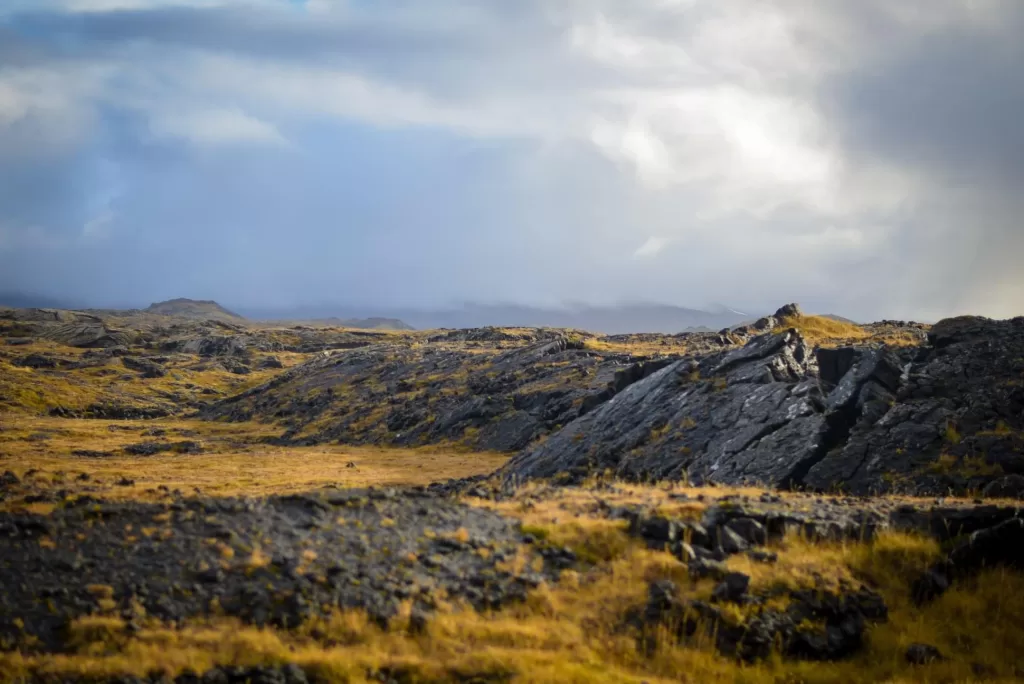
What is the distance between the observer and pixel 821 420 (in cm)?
2875

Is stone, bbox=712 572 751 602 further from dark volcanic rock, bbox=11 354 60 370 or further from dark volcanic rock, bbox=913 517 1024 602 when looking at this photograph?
dark volcanic rock, bbox=11 354 60 370

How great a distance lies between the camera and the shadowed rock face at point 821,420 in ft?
82.5

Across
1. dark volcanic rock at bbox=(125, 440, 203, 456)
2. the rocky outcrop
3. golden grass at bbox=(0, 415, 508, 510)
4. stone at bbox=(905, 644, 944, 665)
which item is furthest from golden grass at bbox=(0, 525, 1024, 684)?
the rocky outcrop

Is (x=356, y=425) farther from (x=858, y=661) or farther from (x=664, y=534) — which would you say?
(x=858, y=661)

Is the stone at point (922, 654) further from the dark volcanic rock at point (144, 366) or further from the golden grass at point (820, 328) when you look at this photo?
the dark volcanic rock at point (144, 366)

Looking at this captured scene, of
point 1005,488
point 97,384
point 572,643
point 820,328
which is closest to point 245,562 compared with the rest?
point 572,643

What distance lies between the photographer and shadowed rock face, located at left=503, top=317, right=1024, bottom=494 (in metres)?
25.2

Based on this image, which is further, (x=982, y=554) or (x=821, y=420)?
(x=821, y=420)

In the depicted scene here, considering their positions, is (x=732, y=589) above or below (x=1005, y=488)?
below

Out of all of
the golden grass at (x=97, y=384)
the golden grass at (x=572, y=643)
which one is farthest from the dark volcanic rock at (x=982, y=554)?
the golden grass at (x=97, y=384)

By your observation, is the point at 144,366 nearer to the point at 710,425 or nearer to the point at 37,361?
the point at 37,361

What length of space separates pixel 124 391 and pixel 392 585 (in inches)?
4431

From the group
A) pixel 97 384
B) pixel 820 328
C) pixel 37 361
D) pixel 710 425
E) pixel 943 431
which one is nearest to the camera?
pixel 943 431

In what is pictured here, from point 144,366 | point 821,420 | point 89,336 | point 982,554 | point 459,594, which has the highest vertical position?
point 821,420
